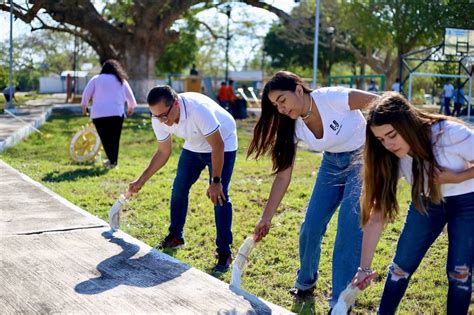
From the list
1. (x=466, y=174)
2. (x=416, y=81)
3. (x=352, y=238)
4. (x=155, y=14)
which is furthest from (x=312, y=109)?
(x=416, y=81)

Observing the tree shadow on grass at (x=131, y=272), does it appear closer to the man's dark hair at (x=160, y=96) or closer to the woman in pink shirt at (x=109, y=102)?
the man's dark hair at (x=160, y=96)

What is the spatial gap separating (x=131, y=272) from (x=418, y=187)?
6.79 feet

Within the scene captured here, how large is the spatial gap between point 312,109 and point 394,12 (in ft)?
95.9

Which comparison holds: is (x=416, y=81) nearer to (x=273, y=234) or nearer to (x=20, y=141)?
(x=20, y=141)

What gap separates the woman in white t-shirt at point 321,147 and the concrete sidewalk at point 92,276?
21.9 inches

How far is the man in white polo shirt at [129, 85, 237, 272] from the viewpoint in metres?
4.92

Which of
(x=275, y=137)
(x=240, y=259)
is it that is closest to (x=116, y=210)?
(x=240, y=259)

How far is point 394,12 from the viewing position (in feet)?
104

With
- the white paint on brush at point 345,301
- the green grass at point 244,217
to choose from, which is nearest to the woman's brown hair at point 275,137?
the green grass at point 244,217

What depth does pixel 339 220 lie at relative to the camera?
398 centimetres

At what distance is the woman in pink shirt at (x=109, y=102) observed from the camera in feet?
32.1

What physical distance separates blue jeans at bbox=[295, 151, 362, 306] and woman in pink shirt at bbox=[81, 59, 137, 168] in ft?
19.9

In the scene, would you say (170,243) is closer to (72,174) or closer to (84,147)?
(72,174)

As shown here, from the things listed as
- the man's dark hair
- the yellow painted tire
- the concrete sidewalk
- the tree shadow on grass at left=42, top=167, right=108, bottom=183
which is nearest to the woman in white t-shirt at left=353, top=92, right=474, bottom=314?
the concrete sidewalk
